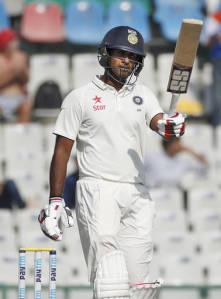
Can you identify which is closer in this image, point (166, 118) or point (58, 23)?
point (166, 118)

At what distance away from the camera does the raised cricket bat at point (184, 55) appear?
374 cm

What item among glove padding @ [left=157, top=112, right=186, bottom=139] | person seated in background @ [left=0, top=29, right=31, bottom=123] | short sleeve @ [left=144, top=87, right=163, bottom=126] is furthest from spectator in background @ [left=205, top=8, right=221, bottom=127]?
glove padding @ [left=157, top=112, right=186, bottom=139]

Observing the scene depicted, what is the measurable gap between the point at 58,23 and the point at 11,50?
0.82m

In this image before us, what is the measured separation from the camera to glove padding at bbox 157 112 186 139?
3.97 meters

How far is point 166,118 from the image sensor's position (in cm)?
399

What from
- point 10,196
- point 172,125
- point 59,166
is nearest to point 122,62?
point 172,125

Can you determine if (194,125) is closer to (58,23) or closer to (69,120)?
Result: (58,23)

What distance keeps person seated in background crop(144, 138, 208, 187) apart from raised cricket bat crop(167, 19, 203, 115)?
13.0 feet

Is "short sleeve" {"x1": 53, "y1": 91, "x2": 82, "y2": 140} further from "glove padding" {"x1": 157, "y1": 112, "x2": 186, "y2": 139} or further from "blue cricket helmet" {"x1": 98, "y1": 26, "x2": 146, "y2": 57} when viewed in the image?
"glove padding" {"x1": 157, "y1": 112, "x2": 186, "y2": 139}

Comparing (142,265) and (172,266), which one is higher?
(142,265)

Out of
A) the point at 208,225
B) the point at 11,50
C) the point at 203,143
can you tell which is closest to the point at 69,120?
the point at 208,225

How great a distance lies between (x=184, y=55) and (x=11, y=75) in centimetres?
533

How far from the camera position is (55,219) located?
401 centimetres

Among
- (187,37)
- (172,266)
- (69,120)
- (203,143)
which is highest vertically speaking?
(187,37)
